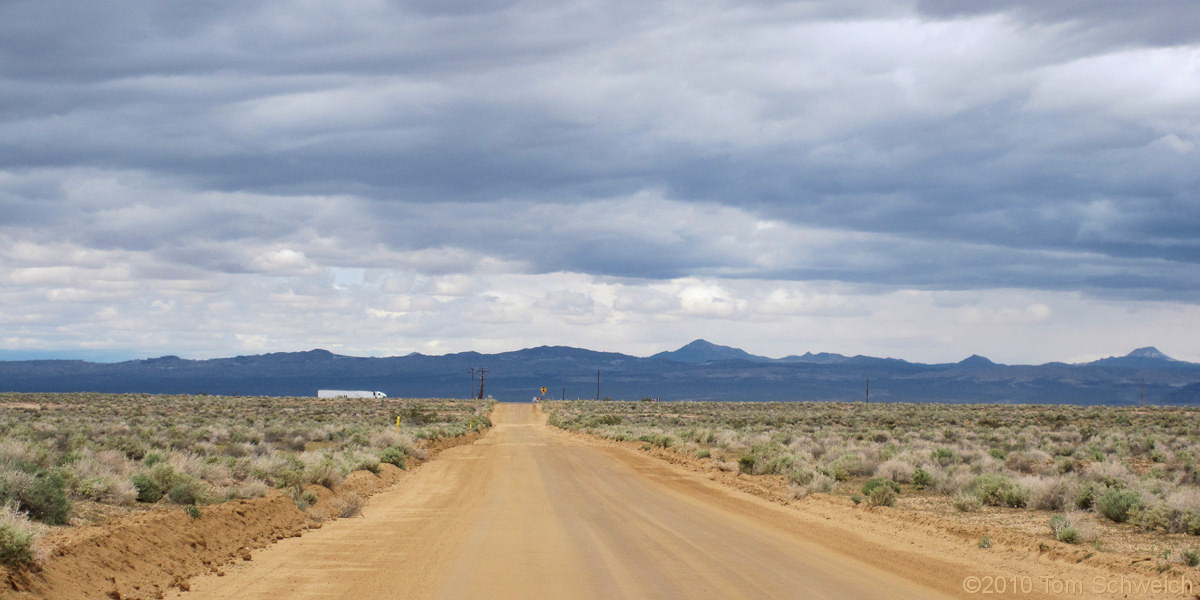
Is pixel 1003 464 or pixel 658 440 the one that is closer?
pixel 1003 464

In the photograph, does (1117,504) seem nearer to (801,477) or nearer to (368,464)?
(801,477)

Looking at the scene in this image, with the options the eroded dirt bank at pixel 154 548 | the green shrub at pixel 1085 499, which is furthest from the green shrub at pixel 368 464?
the green shrub at pixel 1085 499

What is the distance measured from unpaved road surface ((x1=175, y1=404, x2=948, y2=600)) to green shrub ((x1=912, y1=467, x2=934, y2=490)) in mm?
4064

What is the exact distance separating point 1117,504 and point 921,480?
6159 mm

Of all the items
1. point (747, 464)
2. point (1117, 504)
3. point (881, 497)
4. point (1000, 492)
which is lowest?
point (747, 464)

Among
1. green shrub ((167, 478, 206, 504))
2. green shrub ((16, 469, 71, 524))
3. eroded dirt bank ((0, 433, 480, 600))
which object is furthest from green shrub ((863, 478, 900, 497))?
green shrub ((16, 469, 71, 524))

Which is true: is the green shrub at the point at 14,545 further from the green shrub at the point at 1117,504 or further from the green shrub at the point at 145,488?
the green shrub at the point at 1117,504

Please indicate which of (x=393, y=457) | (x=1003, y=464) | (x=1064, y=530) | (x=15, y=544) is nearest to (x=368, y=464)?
(x=393, y=457)

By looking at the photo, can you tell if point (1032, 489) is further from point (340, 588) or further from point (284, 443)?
point (284, 443)

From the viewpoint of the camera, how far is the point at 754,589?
1025cm

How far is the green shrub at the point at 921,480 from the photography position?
21500 mm

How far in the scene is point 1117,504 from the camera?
1559cm

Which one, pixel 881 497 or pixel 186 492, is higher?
pixel 186 492

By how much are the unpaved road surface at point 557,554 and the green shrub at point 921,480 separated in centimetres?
406
